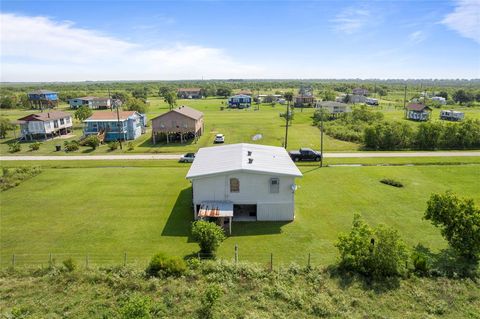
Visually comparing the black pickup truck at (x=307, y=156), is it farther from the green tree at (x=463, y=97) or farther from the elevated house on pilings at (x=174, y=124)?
the green tree at (x=463, y=97)

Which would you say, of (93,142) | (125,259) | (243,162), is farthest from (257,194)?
(93,142)

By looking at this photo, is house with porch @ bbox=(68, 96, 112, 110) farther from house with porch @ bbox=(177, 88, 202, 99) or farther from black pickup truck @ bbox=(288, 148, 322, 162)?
black pickup truck @ bbox=(288, 148, 322, 162)

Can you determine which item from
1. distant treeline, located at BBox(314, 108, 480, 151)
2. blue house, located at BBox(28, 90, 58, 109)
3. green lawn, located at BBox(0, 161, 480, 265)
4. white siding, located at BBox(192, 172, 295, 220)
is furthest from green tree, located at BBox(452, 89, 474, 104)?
blue house, located at BBox(28, 90, 58, 109)

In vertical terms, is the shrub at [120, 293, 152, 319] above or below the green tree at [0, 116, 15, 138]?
below

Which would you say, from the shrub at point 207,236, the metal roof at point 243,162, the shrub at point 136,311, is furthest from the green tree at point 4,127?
the shrub at point 136,311

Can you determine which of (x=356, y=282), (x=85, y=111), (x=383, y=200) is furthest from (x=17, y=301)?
(x=85, y=111)

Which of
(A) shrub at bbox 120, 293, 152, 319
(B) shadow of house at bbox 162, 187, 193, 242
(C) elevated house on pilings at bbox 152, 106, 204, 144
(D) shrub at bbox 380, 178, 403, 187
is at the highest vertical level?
(C) elevated house on pilings at bbox 152, 106, 204, 144

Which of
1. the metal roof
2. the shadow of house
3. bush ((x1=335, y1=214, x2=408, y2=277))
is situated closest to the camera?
bush ((x1=335, y1=214, x2=408, y2=277))
